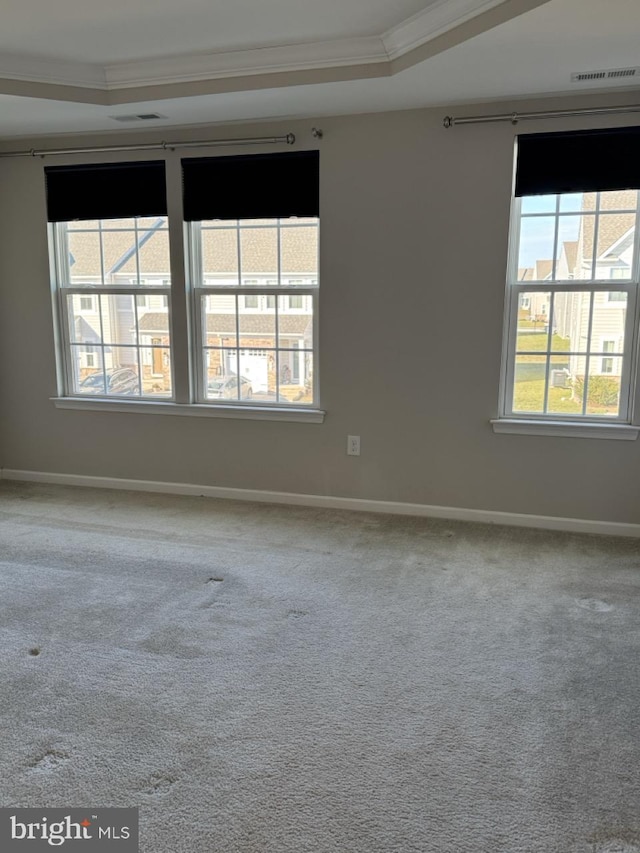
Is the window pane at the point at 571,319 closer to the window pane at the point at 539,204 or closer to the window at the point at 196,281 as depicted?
the window pane at the point at 539,204

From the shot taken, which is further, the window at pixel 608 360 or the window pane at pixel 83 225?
the window pane at pixel 83 225

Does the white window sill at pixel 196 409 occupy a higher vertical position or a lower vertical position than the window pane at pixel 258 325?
lower

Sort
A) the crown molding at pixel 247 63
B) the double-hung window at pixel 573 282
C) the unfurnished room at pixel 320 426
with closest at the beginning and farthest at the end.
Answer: the unfurnished room at pixel 320 426
the crown molding at pixel 247 63
the double-hung window at pixel 573 282

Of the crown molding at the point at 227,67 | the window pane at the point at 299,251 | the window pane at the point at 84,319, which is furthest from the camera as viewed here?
the window pane at the point at 84,319

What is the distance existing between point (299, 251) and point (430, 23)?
5.07 feet

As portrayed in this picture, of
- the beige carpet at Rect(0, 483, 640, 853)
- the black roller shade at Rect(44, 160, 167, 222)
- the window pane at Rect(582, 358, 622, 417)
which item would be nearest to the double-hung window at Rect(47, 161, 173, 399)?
the black roller shade at Rect(44, 160, 167, 222)

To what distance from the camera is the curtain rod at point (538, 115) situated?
10.8 feet

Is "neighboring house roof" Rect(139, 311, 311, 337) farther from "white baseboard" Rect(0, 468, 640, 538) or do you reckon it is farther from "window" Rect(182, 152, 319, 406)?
"white baseboard" Rect(0, 468, 640, 538)

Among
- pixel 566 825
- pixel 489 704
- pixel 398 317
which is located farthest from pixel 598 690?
pixel 398 317

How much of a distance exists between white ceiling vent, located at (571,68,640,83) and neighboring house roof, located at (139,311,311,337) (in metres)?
1.91

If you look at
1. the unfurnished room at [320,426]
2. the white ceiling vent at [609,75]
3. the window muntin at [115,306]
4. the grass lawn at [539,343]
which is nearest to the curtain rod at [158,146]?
the unfurnished room at [320,426]

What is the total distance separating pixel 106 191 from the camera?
4.27 metres

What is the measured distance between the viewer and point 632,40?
2.60m

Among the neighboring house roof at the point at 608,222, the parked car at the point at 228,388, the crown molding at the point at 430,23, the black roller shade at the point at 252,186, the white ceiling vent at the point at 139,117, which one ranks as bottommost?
the parked car at the point at 228,388
